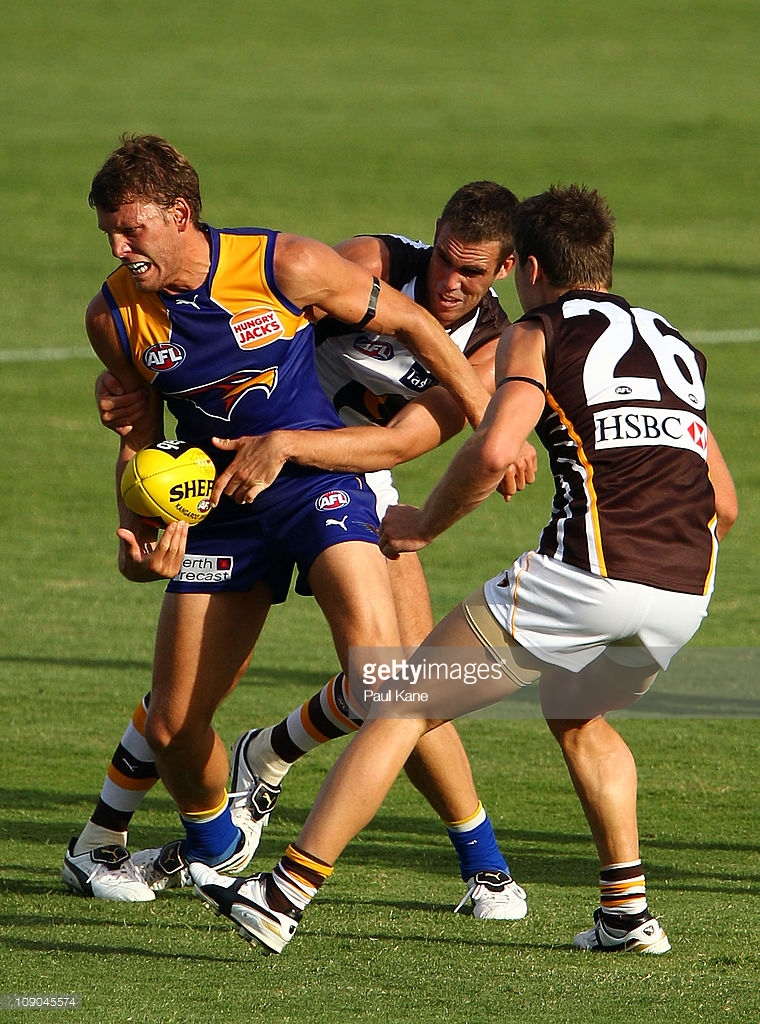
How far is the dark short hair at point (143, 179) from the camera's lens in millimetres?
5238

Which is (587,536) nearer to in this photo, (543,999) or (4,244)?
(543,999)

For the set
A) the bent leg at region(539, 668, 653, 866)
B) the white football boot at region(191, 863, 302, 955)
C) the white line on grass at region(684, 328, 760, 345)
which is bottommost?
the white line on grass at region(684, 328, 760, 345)

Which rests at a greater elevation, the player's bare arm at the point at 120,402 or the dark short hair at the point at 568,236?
the dark short hair at the point at 568,236

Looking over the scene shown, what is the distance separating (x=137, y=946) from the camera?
5.17m

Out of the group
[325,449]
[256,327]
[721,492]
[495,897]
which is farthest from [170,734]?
[721,492]

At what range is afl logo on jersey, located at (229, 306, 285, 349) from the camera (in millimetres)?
5438

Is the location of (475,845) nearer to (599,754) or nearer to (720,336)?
(599,754)

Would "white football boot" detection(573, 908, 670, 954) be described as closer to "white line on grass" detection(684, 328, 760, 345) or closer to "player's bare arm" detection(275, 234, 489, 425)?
"player's bare arm" detection(275, 234, 489, 425)

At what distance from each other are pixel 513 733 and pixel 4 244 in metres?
15.7

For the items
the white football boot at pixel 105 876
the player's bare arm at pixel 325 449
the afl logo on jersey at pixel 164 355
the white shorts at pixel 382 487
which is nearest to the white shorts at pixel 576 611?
the player's bare arm at pixel 325 449

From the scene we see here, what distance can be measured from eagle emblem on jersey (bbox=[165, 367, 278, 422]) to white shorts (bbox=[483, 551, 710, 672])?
1.11 metres

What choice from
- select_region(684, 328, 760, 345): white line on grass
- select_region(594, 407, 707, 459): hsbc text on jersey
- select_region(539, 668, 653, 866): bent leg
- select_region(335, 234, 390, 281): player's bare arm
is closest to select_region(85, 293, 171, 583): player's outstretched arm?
select_region(335, 234, 390, 281): player's bare arm

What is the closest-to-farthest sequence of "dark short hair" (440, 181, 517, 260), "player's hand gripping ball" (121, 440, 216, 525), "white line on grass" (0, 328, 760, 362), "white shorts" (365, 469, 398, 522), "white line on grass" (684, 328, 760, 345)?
"player's hand gripping ball" (121, 440, 216, 525), "dark short hair" (440, 181, 517, 260), "white shorts" (365, 469, 398, 522), "white line on grass" (0, 328, 760, 362), "white line on grass" (684, 328, 760, 345)

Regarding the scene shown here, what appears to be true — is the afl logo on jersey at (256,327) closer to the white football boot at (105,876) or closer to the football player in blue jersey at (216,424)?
the football player in blue jersey at (216,424)
